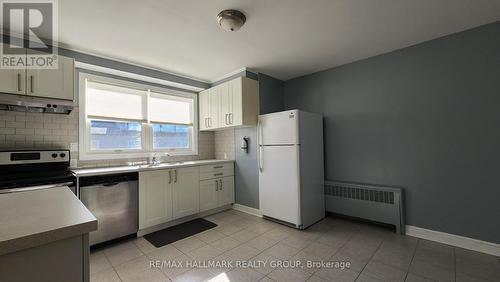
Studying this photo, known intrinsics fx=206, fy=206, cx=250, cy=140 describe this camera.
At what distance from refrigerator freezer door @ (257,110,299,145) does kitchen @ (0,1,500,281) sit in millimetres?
22

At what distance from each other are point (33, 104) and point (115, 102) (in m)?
1.01

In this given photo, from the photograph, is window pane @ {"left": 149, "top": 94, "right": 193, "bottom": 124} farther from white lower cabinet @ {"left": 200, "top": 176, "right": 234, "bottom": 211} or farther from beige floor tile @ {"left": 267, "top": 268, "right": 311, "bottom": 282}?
beige floor tile @ {"left": 267, "top": 268, "right": 311, "bottom": 282}

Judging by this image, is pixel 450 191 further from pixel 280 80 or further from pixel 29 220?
pixel 29 220

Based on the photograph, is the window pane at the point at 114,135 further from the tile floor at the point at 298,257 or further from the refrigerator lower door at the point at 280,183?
the refrigerator lower door at the point at 280,183

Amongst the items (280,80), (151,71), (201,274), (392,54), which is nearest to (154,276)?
(201,274)

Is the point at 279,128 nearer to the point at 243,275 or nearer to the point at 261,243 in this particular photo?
the point at 261,243

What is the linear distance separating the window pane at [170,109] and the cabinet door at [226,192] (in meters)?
1.38

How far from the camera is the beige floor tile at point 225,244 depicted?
243 centimetres

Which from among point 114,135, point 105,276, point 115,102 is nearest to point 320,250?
point 105,276

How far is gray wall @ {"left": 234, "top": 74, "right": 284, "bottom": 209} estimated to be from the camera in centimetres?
352

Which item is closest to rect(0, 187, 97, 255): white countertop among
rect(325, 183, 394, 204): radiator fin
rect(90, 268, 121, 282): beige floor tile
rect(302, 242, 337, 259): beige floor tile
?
rect(90, 268, 121, 282): beige floor tile

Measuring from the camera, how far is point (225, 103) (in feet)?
11.6

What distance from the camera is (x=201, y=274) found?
1.95 metres

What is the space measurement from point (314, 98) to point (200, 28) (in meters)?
2.25
